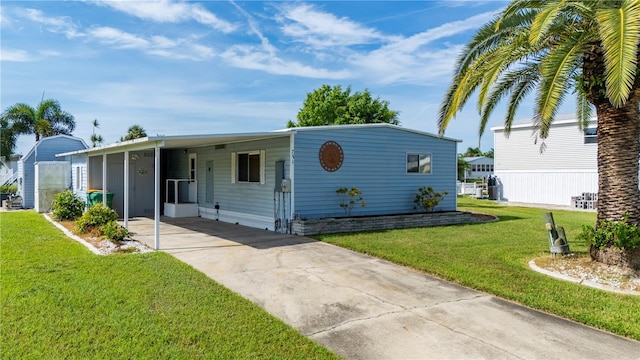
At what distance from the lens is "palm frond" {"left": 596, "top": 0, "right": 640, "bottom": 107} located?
500 cm

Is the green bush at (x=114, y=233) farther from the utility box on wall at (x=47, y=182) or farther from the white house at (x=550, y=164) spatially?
the white house at (x=550, y=164)

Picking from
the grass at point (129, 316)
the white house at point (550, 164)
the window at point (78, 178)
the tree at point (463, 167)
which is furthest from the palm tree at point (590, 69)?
the tree at point (463, 167)

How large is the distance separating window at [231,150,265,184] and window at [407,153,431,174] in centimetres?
468

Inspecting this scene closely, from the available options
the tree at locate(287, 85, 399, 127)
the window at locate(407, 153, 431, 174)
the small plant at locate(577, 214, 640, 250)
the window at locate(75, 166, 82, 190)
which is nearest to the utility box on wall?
the window at locate(75, 166, 82, 190)

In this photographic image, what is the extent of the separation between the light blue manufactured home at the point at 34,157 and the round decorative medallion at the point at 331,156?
14.1m

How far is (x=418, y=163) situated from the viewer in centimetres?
1337

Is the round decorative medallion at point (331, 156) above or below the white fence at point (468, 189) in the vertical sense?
above

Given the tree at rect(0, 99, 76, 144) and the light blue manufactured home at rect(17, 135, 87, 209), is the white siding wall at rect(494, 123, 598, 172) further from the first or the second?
the tree at rect(0, 99, 76, 144)

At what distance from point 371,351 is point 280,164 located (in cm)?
763

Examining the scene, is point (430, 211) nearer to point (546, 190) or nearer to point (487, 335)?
point (487, 335)

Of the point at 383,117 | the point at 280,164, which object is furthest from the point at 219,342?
the point at 383,117

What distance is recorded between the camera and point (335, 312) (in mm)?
4793

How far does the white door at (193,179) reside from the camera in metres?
14.9

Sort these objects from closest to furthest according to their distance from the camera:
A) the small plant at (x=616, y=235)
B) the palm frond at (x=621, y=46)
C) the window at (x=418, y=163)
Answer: the palm frond at (x=621, y=46) < the small plant at (x=616, y=235) < the window at (x=418, y=163)
